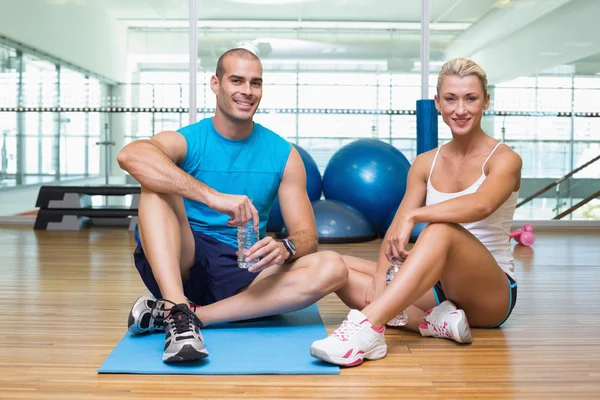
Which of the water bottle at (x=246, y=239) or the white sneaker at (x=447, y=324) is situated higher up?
the water bottle at (x=246, y=239)

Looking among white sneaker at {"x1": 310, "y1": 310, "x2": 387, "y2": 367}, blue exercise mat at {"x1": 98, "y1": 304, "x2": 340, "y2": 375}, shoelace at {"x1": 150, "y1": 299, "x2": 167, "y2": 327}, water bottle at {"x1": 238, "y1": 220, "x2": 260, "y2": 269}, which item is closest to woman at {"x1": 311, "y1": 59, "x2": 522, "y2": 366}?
white sneaker at {"x1": 310, "y1": 310, "x2": 387, "y2": 367}

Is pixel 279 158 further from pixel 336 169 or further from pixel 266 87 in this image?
pixel 266 87

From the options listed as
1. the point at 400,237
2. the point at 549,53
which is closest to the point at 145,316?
the point at 400,237

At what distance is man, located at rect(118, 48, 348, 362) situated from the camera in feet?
6.87

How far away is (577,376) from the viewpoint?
1.93 meters

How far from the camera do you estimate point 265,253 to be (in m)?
2.04

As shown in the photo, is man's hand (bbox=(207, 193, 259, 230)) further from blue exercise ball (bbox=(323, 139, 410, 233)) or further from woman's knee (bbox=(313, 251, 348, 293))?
blue exercise ball (bbox=(323, 139, 410, 233))

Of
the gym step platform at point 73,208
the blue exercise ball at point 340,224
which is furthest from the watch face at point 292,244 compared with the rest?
the gym step platform at point 73,208

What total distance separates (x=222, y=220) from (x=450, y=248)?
786 mm

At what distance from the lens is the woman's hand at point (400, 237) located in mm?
2059

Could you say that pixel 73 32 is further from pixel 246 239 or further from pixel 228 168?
pixel 246 239

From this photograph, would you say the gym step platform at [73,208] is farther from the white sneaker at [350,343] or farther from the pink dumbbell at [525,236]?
the white sneaker at [350,343]

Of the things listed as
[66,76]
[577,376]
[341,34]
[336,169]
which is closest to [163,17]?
[66,76]

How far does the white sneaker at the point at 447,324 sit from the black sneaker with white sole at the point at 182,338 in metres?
0.77
